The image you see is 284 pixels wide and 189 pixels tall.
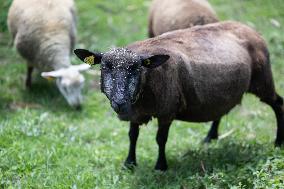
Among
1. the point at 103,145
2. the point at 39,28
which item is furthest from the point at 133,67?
the point at 39,28

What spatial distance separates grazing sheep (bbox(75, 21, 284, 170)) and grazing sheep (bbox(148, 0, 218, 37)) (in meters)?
2.14

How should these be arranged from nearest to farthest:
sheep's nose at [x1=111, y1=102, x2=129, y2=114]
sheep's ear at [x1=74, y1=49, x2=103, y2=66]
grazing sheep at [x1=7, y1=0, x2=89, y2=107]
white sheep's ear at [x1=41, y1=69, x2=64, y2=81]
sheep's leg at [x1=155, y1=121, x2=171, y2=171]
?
sheep's nose at [x1=111, y1=102, x2=129, y2=114] → sheep's ear at [x1=74, y1=49, x2=103, y2=66] → sheep's leg at [x1=155, y1=121, x2=171, y2=171] → white sheep's ear at [x1=41, y1=69, x2=64, y2=81] → grazing sheep at [x1=7, y1=0, x2=89, y2=107]

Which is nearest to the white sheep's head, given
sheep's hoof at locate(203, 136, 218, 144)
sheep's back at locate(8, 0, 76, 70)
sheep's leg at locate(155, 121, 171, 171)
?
sheep's back at locate(8, 0, 76, 70)

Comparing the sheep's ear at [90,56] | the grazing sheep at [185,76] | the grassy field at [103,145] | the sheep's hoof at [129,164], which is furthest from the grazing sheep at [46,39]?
the sheep's ear at [90,56]

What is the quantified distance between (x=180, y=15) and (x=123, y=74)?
13.8ft

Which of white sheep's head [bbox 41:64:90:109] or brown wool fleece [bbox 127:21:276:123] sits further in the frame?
white sheep's head [bbox 41:64:90:109]

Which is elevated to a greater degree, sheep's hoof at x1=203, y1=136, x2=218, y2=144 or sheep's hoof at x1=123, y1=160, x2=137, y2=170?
sheep's hoof at x1=123, y1=160, x2=137, y2=170

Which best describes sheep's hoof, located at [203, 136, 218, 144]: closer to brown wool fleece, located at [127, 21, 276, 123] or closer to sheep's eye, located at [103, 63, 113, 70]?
brown wool fleece, located at [127, 21, 276, 123]

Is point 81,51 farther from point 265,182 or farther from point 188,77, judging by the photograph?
point 265,182

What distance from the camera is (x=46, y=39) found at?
916 cm

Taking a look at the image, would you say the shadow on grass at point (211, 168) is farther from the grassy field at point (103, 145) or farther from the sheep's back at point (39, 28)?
the sheep's back at point (39, 28)

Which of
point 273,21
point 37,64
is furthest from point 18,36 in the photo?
point 273,21

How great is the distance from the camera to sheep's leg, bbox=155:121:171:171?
18.4 feet

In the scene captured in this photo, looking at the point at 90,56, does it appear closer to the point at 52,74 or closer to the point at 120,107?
the point at 120,107
